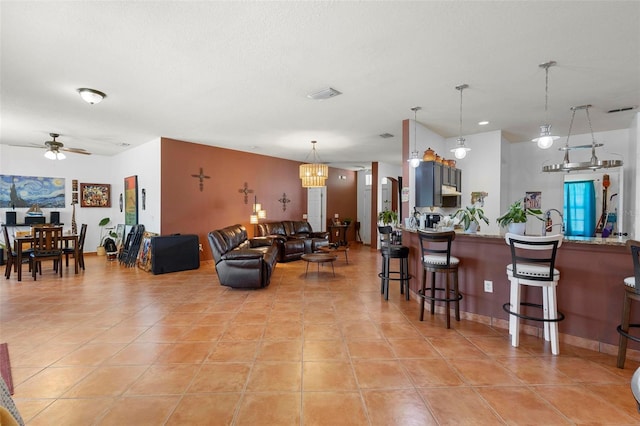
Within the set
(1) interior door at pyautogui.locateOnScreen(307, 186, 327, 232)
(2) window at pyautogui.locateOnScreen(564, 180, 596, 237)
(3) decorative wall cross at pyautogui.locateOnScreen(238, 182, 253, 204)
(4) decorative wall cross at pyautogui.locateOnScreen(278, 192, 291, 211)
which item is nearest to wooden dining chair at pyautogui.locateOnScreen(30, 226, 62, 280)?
(3) decorative wall cross at pyautogui.locateOnScreen(238, 182, 253, 204)

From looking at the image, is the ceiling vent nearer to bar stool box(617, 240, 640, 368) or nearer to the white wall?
bar stool box(617, 240, 640, 368)

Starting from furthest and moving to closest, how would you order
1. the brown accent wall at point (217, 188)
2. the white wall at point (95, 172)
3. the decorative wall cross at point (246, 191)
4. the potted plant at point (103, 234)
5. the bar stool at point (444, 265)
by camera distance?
the potted plant at point (103, 234) < the decorative wall cross at point (246, 191) < the white wall at point (95, 172) < the brown accent wall at point (217, 188) < the bar stool at point (444, 265)

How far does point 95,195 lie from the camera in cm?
844

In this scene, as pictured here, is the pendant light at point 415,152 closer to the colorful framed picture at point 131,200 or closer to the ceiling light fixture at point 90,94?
the ceiling light fixture at point 90,94

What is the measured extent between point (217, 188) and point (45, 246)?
3426 millimetres

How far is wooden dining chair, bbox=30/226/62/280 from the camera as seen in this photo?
5.44m

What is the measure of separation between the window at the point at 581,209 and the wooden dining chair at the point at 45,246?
959 centimetres

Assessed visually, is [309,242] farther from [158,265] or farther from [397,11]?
[397,11]

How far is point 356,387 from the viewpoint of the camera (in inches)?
84.8

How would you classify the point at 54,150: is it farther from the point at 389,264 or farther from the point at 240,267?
the point at 389,264

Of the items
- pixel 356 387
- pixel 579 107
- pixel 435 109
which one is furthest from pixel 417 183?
pixel 356 387

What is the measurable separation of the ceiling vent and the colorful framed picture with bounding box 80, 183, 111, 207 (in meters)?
7.65

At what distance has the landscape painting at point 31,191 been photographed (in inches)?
285

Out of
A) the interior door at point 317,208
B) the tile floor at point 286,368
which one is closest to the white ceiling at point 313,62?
the tile floor at point 286,368
